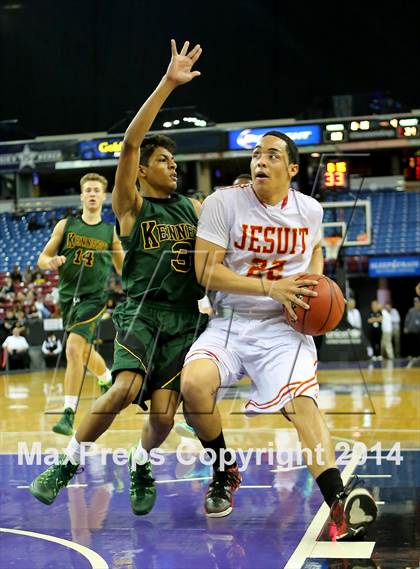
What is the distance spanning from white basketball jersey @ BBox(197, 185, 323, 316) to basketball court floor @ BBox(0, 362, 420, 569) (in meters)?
1.14

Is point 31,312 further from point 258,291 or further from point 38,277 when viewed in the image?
point 258,291

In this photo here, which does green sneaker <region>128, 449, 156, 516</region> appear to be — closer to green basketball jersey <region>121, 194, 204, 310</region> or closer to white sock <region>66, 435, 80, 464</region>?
white sock <region>66, 435, 80, 464</region>

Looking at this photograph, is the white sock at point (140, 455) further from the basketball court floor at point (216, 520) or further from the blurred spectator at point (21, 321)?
the blurred spectator at point (21, 321)

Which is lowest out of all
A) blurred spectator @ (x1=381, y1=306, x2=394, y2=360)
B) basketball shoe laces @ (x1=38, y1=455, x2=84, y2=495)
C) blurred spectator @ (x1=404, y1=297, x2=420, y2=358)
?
blurred spectator @ (x1=381, y1=306, x2=394, y2=360)

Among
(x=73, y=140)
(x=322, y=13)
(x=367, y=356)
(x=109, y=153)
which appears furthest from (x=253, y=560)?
(x=322, y=13)

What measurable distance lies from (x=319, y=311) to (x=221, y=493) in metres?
1.19

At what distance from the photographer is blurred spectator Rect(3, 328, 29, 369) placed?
52.9 ft

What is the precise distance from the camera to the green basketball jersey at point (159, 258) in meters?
4.92

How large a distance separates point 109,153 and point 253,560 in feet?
53.4

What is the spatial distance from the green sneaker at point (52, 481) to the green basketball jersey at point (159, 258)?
95cm

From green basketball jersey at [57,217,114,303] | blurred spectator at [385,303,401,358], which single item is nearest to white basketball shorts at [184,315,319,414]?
green basketball jersey at [57,217,114,303]

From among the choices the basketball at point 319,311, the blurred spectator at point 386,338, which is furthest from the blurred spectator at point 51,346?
the basketball at point 319,311

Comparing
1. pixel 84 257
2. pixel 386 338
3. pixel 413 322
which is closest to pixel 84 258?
pixel 84 257

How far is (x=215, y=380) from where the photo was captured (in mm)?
4449
